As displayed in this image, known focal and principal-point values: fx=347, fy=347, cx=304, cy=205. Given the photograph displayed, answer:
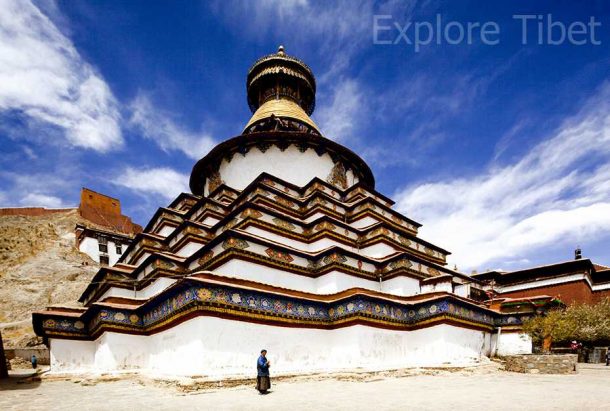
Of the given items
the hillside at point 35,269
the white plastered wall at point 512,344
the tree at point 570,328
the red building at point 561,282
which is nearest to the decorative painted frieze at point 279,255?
the white plastered wall at point 512,344

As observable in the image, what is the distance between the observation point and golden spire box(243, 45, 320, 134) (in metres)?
21.4

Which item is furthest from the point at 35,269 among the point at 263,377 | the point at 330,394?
the point at 330,394

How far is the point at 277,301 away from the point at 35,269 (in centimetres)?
3493

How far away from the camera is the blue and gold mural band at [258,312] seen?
830 cm

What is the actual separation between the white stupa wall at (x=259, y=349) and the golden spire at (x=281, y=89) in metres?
13.8

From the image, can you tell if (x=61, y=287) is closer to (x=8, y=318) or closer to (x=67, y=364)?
(x=8, y=318)

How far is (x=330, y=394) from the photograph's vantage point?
21.0 feet

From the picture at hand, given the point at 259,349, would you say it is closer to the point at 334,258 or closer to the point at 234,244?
the point at 234,244

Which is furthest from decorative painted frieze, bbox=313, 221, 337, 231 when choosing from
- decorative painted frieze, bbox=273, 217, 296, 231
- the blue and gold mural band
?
the blue and gold mural band

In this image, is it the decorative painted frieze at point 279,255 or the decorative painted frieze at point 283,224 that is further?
the decorative painted frieze at point 283,224

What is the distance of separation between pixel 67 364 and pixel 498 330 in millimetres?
15491

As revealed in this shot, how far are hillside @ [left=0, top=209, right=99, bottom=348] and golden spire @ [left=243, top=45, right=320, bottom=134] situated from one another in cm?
2075

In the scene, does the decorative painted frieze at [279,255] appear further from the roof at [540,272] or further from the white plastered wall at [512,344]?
the roof at [540,272]

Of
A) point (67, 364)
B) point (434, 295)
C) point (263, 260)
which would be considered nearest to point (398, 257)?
point (434, 295)
